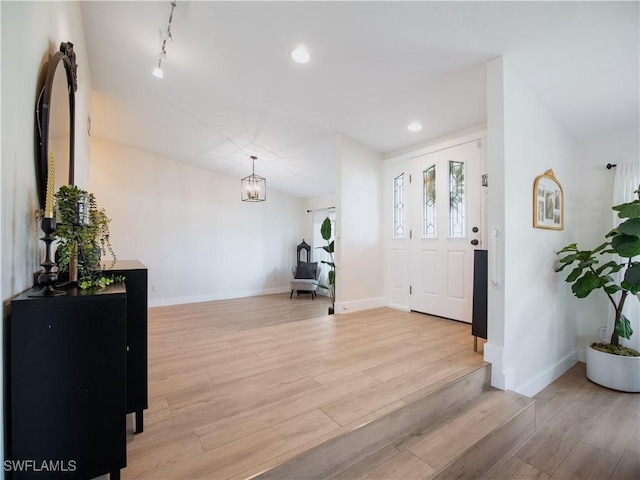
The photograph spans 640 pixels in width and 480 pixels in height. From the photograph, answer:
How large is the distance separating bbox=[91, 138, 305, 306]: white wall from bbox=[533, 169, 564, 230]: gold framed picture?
16.0ft

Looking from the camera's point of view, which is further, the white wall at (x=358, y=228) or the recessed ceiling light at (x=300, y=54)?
the white wall at (x=358, y=228)

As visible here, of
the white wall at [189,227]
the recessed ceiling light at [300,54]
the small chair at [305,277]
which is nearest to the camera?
the recessed ceiling light at [300,54]

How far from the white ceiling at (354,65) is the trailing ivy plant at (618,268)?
1095 mm

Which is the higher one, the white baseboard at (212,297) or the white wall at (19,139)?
the white wall at (19,139)

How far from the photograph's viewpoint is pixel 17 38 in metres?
1.00

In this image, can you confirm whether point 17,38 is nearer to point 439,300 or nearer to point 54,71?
point 54,71

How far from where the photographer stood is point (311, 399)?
169 centimetres

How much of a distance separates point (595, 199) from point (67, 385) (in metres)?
4.57

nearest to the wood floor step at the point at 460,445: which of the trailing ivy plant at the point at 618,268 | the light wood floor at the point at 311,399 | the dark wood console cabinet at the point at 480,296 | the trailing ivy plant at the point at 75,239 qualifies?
the light wood floor at the point at 311,399

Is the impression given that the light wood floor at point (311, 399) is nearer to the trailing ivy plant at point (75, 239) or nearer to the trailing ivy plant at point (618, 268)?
the trailing ivy plant at point (618, 268)

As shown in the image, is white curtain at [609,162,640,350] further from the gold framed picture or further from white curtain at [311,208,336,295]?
white curtain at [311,208,336,295]

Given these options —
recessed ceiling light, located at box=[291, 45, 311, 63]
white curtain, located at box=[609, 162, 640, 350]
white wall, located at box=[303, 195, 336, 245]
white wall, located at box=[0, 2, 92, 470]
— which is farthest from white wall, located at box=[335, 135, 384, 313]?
white wall, located at box=[0, 2, 92, 470]

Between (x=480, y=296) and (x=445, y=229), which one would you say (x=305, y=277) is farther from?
(x=480, y=296)

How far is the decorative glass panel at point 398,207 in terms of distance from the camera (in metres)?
4.02
